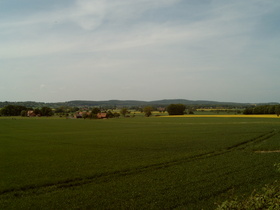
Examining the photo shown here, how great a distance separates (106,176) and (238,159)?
43.5ft

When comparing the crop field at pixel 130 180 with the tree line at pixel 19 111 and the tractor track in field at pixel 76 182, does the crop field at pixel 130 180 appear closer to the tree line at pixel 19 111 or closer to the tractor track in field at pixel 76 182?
the tractor track in field at pixel 76 182

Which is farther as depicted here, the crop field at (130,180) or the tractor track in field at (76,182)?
the tractor track in field at (76,182)

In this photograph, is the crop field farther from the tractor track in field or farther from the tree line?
the tree line

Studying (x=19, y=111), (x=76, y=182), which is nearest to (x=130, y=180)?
(x=76, y=182)

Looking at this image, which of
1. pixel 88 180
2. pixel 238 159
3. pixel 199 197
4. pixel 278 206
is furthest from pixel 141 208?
pixel 238 159

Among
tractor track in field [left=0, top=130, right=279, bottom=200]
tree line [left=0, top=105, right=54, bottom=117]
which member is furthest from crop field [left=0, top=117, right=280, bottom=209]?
tree line [left=0, top=105, right=54, bottom=117]

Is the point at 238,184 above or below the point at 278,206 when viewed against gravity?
below

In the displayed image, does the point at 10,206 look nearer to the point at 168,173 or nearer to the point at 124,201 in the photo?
A: the point at 124,201

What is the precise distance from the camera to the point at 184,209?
12.0 metres

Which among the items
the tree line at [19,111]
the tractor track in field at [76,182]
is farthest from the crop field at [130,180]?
the tree line at [19,111]

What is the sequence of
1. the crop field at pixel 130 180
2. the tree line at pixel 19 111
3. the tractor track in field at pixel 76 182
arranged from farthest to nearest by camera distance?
the tree line at pixel 19 111 → the tractor track in field at pixel 76 182 → the crop field at pixel 130 180

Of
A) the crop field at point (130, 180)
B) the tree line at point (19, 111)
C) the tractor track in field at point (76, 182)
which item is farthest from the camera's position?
the tree line at point (19, 111)

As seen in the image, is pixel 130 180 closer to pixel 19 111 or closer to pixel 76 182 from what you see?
pixel 76 182

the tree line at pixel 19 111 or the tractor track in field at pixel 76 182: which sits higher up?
the tree line at pixel 19 111
